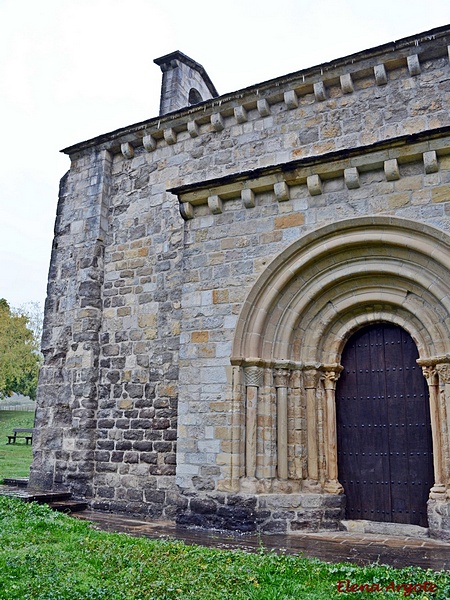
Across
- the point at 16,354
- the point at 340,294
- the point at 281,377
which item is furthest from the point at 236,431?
the point at 16,354

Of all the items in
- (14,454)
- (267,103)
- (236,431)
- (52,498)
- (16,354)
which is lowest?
(52,498)

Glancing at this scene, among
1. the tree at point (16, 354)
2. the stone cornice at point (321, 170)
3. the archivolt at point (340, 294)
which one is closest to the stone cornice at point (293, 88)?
the stone cornice at point (321, 170)

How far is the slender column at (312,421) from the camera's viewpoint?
666cm

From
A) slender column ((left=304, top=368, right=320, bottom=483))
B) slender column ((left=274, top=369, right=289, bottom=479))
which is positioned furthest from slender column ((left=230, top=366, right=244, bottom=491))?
slender column ((left=304, top=368, right=320, bottom=483))

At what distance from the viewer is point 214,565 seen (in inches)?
177

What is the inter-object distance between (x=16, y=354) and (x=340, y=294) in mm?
28044

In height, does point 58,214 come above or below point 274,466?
above

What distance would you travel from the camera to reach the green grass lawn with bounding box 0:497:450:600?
12.2 ft

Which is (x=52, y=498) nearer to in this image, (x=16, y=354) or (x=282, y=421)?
(x=282, y=421)

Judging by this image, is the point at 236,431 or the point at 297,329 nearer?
the point at 236,431

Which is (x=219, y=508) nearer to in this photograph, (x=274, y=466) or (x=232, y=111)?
(x=274, y=466)

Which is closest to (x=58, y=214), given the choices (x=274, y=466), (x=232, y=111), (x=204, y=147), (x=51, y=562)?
(x=204, y=147)

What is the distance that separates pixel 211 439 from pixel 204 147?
4.73 metres

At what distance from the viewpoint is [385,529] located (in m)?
6.28
